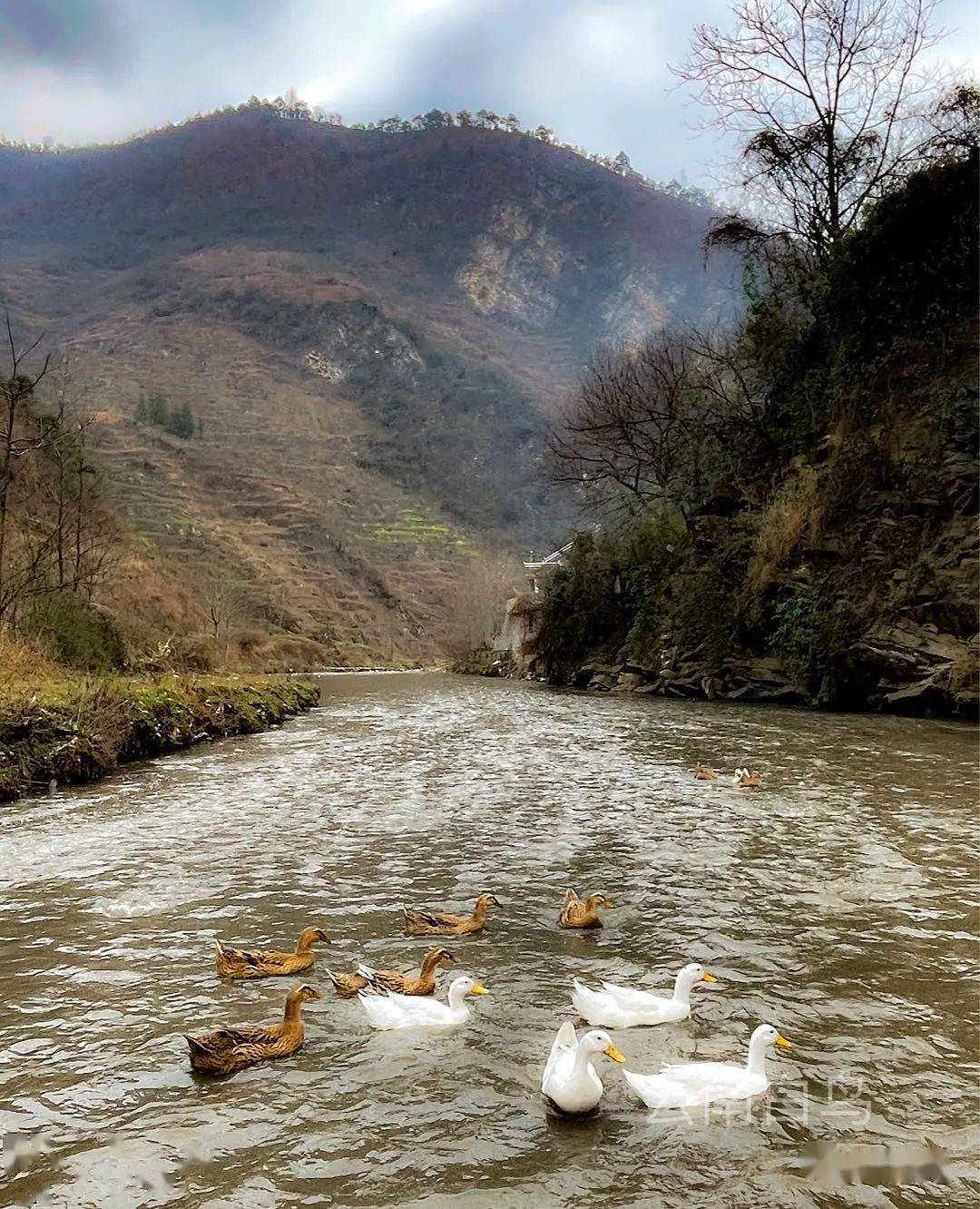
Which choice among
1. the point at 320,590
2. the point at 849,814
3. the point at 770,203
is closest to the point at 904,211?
the point at 770,203

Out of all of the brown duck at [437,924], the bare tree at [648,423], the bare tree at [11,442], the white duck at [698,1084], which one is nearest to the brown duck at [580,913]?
the brown duck at [437,924]

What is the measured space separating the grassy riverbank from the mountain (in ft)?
53.7

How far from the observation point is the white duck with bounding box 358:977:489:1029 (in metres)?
4.64

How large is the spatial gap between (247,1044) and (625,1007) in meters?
1.97

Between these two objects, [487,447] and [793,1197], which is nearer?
[793,1197]

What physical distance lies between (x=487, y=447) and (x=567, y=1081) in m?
123

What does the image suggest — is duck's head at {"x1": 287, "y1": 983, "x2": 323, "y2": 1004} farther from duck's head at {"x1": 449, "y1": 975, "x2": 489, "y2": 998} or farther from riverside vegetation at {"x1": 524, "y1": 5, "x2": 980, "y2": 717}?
riverside vegetation at {"x1": 524, "y1": 5, "x2": 980, "y2": 717}

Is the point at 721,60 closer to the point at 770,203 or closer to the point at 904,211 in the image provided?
the point at 770,203

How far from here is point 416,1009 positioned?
4688 mm

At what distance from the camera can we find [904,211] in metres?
23.0

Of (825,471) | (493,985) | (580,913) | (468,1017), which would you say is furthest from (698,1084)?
(825,471)

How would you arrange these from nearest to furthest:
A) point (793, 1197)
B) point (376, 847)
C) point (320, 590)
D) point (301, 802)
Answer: point (793, 1197) < point (376, 847) < point (301, 802) < point (320, 590)

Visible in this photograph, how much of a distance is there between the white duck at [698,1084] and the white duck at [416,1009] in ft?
3.89

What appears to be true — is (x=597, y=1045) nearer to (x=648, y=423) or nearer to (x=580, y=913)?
(x=580, y=913)
